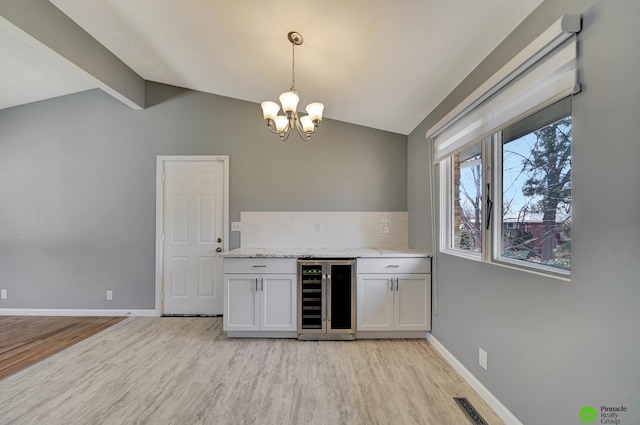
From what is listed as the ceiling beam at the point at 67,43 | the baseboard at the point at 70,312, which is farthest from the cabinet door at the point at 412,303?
the ceiling beam at the point at 67,43

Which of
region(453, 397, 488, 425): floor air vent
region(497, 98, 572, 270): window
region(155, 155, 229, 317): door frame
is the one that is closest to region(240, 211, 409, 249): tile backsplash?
region(155, 155, 229, 317): door frame

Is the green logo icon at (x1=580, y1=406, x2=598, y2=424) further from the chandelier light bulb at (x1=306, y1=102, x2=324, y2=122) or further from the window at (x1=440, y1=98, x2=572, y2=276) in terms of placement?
Result: the chandelier light bulb at (x1=306, y1=102, x2=324, y2=122)

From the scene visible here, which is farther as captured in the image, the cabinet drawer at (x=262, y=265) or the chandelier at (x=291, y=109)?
the cabinet drawer at (x=262, y=265)

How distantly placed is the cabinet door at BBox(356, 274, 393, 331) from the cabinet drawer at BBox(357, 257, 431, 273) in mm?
62

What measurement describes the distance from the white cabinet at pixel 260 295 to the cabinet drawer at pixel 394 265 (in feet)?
2.46

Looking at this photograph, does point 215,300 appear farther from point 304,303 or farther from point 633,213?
point 633,213

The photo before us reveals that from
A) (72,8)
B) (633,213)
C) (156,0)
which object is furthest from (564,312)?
(72,8)

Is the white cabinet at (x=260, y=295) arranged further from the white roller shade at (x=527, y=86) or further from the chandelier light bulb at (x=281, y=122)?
the white roller shade at (x=527, y=86)

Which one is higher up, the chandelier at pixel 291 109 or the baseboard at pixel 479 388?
the chandelier at pixel 291 109

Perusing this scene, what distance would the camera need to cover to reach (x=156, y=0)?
2.07m

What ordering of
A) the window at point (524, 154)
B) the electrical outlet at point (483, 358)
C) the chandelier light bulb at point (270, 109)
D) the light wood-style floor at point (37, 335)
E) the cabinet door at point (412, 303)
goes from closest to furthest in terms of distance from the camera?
the window at point (524, 154) → the electrical outlet at point (483, 358) → the chandelier light bulb at point (270, 109) → the light wood-style floor at point (37, 335) → the cabinet door at point (412, 303)

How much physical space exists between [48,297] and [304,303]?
3.48m

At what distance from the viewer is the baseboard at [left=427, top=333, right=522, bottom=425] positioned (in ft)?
5.37

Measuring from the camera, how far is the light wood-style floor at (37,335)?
2.43 metres
